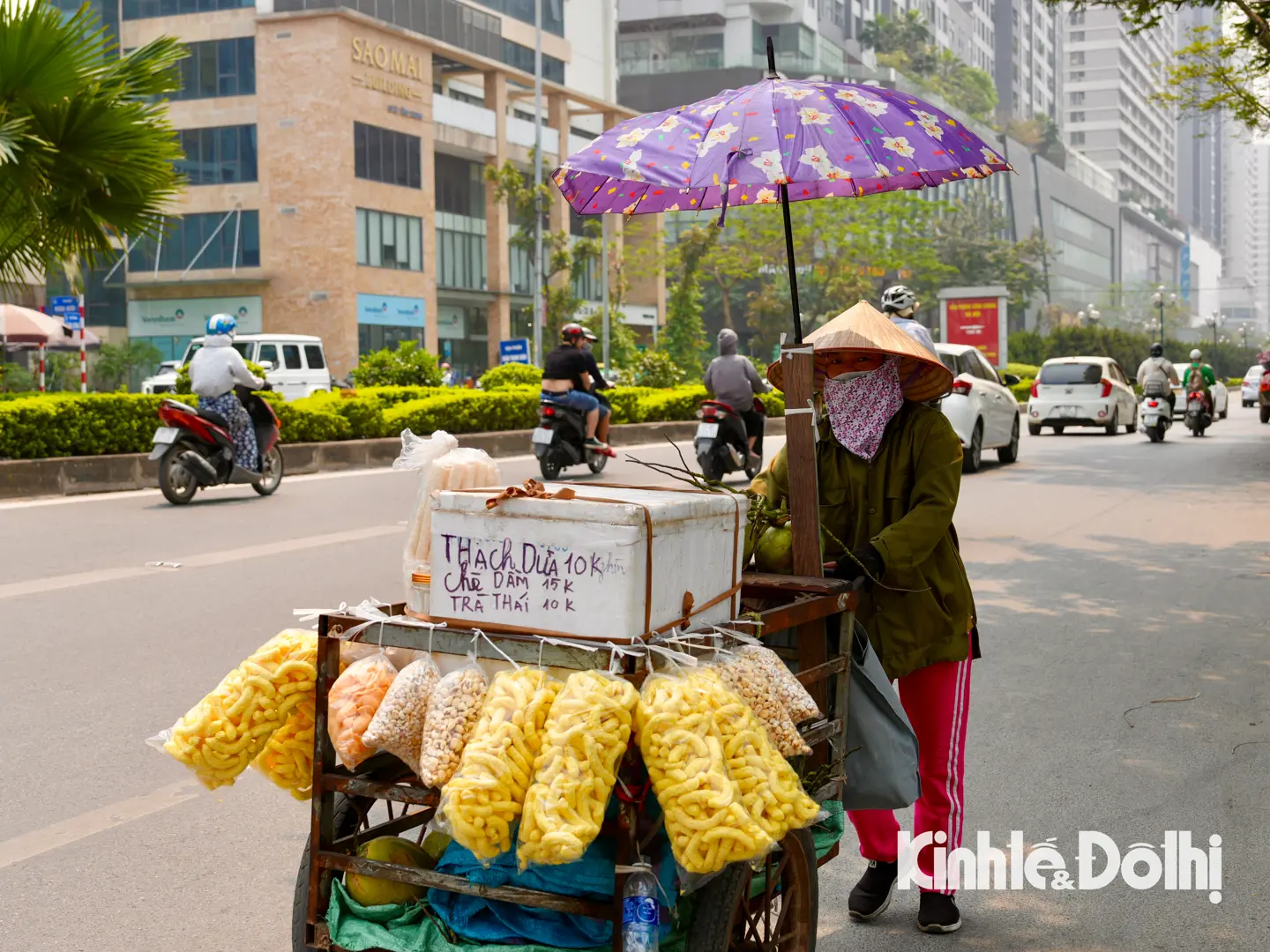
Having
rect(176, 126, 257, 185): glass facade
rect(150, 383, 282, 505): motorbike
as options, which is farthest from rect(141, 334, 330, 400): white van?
rect(176, 126, 257, 185): glass facade

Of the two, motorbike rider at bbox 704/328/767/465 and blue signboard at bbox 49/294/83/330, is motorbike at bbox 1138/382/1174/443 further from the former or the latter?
blue signboard at bbox 49/294/83/330

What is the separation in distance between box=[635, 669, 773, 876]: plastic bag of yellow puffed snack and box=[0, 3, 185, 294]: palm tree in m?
11.2

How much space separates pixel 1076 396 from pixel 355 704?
25.0m

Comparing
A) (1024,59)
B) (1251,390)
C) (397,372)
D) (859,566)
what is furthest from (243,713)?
(1024,59)

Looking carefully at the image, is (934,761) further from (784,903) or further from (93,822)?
(93,822)

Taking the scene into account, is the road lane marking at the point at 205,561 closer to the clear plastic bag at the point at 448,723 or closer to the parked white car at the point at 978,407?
the clear plastic bag at the point at 448,723

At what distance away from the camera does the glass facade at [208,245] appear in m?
46.8

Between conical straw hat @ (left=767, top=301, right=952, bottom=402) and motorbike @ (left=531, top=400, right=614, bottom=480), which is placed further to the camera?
motorbike @ (left=531, top=400, right=614, bottom=480)

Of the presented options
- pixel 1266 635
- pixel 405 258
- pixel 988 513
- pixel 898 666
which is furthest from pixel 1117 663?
pixel 405 258

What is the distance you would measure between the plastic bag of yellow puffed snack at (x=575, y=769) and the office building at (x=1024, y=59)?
5449 inches

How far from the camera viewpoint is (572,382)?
15.1 metres

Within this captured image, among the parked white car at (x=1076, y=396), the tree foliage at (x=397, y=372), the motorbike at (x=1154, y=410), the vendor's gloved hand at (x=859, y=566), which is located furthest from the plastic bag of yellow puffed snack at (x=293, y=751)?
the parked white car at (x=1076, y=396)

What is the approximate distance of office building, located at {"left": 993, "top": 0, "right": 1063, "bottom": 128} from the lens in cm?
14000

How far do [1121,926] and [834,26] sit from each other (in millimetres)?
100131
